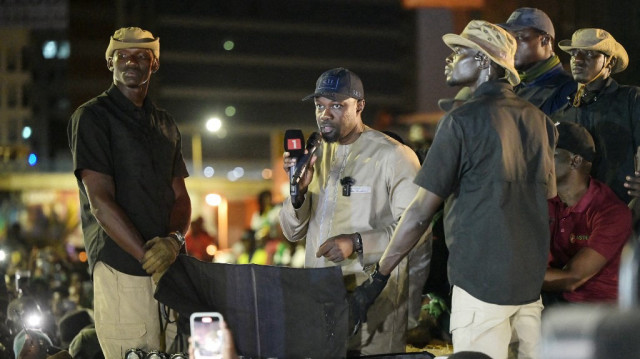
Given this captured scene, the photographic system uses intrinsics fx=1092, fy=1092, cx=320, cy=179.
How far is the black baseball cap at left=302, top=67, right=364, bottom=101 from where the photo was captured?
6.74 metres

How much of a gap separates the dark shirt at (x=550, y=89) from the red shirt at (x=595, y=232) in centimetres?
99

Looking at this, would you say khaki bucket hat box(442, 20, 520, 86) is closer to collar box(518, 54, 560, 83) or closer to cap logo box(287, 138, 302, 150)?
cap logo box(287, 138, 302, 150)

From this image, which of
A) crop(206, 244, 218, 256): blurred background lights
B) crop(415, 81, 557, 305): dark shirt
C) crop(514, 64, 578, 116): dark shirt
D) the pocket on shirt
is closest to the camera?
crop(415, 81, 557, 305): dark shirt

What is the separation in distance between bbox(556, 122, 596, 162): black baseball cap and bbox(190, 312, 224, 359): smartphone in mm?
2898

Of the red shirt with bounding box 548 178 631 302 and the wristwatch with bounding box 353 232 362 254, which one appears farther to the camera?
the red shirt with bounding box 548 178 631 302

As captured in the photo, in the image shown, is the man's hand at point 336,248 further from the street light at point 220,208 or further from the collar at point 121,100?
the street light at point 220,208

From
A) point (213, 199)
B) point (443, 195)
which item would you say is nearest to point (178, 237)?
point (443, 195)

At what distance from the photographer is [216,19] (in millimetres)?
123125

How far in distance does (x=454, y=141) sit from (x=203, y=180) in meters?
49.6

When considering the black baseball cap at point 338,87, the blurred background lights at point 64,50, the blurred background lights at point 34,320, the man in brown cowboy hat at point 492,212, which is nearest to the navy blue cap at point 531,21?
the black baseball cap at point 338,87

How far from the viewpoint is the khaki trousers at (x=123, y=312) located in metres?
6.93

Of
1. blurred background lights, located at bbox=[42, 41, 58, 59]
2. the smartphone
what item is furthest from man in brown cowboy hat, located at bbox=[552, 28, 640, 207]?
blurred background lights, located at bbox=[42, 41, 58, 59]

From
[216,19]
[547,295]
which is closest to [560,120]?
[547,295]

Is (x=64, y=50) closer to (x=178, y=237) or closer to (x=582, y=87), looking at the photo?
(x=178, y=237)
